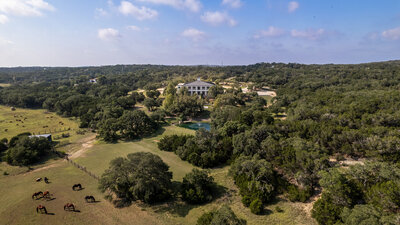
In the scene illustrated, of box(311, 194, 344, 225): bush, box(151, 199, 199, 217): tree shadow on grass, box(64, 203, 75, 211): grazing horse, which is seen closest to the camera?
box(311, 194, 344, 225): bush

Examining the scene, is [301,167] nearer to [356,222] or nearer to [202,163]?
[356,222]

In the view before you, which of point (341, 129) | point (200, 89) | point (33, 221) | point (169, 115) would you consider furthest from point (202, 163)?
point (200, 89)

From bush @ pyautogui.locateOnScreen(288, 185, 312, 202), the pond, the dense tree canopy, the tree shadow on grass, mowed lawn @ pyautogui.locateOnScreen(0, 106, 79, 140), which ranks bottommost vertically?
the tree shadow on grass

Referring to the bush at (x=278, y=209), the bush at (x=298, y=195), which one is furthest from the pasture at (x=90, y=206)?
the bush at (x=298, y=195)

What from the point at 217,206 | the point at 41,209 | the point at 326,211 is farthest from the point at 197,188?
the point at 41,209

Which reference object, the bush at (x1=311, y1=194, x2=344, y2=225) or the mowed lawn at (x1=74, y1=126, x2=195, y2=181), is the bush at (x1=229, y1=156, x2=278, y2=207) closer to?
the bush at (x1=311, y1=194, x2=344, y2=225)

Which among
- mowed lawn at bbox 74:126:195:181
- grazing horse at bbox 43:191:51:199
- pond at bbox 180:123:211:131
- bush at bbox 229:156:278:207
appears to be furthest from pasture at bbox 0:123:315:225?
pond at bbox 180:123:211:131

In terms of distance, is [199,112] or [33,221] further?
[199,112]

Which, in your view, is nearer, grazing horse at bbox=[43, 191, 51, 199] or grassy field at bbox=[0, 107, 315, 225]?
grassy field at bbox=[0, 107, 315, 225]

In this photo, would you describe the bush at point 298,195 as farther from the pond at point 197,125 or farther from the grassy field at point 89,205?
the pond at point 197,125
